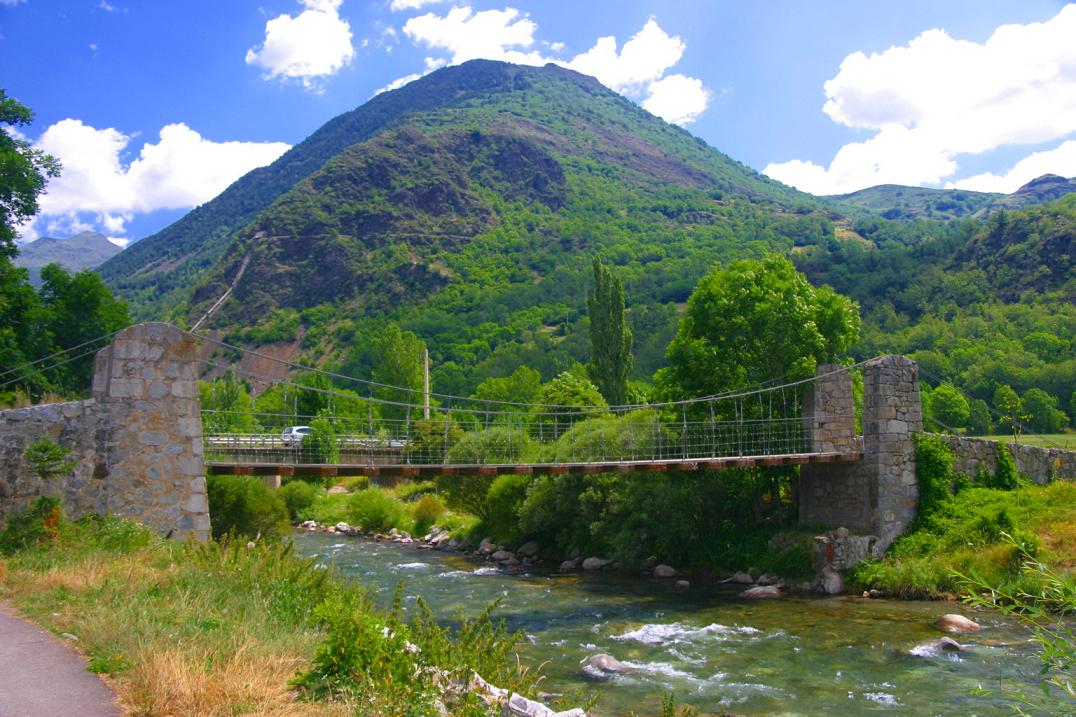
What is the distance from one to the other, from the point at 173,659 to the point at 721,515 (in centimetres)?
1499

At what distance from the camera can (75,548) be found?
27.6 ft

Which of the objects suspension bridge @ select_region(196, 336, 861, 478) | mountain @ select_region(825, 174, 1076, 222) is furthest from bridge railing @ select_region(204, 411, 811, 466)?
mountain @ select_region(825, 174, 1076, 222)

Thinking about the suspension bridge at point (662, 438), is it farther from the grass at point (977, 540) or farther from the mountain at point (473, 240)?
the mountain at point (473, 240)

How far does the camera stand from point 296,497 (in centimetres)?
3189

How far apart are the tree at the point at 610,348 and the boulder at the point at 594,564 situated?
11.5 metres

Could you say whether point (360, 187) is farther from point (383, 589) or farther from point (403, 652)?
point (403, 652)

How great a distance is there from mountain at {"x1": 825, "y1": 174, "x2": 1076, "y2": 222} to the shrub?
10720 centimetres

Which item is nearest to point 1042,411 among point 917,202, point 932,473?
point 932,473

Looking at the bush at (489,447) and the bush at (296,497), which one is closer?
the bush at (489,447)

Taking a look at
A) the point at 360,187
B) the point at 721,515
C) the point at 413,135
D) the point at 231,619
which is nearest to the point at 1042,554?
the point at 721,515

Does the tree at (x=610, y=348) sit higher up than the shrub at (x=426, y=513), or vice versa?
the tree at (x=610, y=348)

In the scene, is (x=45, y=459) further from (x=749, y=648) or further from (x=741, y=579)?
(x=741, y=579)

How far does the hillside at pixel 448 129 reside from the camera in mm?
106500

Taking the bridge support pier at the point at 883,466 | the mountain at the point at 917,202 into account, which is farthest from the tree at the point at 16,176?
the mountain at the point at 917,202
